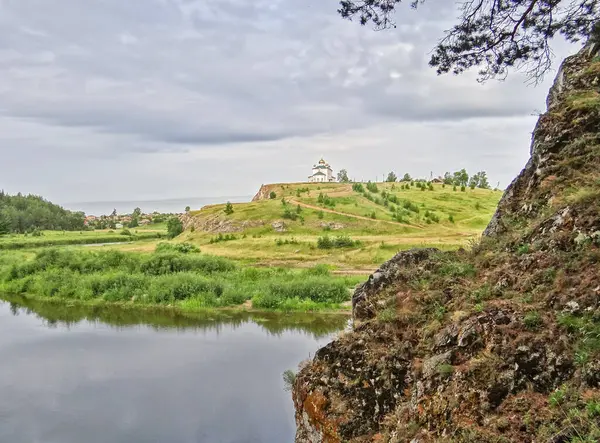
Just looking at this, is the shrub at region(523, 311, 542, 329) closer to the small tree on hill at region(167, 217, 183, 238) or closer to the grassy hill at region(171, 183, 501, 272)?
the grassy hill at region(171, 183, 501, 272)

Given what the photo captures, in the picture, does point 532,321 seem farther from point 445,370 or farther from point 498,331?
point 445,370

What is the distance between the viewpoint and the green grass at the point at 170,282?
29.9 metres

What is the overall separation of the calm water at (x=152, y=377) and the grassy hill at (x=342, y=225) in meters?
12.8

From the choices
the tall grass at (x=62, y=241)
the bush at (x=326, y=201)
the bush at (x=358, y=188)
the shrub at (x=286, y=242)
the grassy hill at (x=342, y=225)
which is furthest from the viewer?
the tall grass at (x=62, y=241)

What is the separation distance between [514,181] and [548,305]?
13.9 ft

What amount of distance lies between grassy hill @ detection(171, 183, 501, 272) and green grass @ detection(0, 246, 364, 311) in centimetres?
463

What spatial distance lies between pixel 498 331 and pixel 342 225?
43.3 meters

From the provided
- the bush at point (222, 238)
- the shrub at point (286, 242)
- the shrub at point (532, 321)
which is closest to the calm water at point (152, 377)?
the shrub at point (532, 321)

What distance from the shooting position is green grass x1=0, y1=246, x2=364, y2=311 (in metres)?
29.9

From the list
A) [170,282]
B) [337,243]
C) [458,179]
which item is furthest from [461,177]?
[170,282]

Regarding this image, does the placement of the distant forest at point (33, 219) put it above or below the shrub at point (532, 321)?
above

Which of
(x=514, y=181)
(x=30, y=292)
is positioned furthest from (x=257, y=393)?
(x=30, y=292)

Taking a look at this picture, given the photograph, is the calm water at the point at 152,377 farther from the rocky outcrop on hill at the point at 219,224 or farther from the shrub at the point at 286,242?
the rocky outcrop on hill at the point at 219,224

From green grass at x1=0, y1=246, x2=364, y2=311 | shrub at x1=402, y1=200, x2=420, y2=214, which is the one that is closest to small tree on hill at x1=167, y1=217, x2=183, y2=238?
green grass at x1=0, y1=246, x2=364, y2=311
